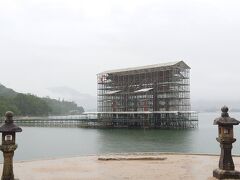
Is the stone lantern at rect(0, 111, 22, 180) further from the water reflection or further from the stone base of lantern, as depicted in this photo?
the water reflection

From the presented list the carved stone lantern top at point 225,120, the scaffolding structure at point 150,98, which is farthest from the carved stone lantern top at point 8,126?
the scaffolding structure at point 150,98

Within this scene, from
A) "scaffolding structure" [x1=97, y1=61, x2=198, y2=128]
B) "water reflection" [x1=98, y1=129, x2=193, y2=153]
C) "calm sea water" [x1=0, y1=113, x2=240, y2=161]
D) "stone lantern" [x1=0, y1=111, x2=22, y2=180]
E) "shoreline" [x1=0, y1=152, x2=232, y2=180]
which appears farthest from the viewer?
"scaffolding structure" [x1=97, y1=61, x2=198, y2=128]

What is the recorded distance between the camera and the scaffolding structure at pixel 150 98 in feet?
Answer: 213

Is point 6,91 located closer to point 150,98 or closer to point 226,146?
point 150,98

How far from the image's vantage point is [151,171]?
1135 centimetres

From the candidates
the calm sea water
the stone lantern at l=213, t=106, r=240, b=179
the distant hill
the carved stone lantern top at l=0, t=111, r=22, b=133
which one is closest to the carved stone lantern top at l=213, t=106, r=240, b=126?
the stone lantern at l=213, t=106, r=240, b=179

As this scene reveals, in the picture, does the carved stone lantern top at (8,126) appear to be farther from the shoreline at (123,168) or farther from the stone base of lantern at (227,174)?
the stone base of lantern at (227,174)

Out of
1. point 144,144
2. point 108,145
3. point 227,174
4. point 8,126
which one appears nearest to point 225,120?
point 227,174

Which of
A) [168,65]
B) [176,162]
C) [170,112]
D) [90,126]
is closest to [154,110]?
[170,112]

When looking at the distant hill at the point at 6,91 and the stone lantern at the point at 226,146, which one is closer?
the stone lantern at the point at 226,146

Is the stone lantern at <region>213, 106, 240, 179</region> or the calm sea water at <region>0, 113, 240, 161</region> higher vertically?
the stone lantern at <region>213, 106, 240, 179</region>

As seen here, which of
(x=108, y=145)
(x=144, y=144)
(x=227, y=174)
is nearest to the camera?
(x=227, y=174)

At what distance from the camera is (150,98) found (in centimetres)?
6781

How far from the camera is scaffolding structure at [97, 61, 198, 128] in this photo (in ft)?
213
